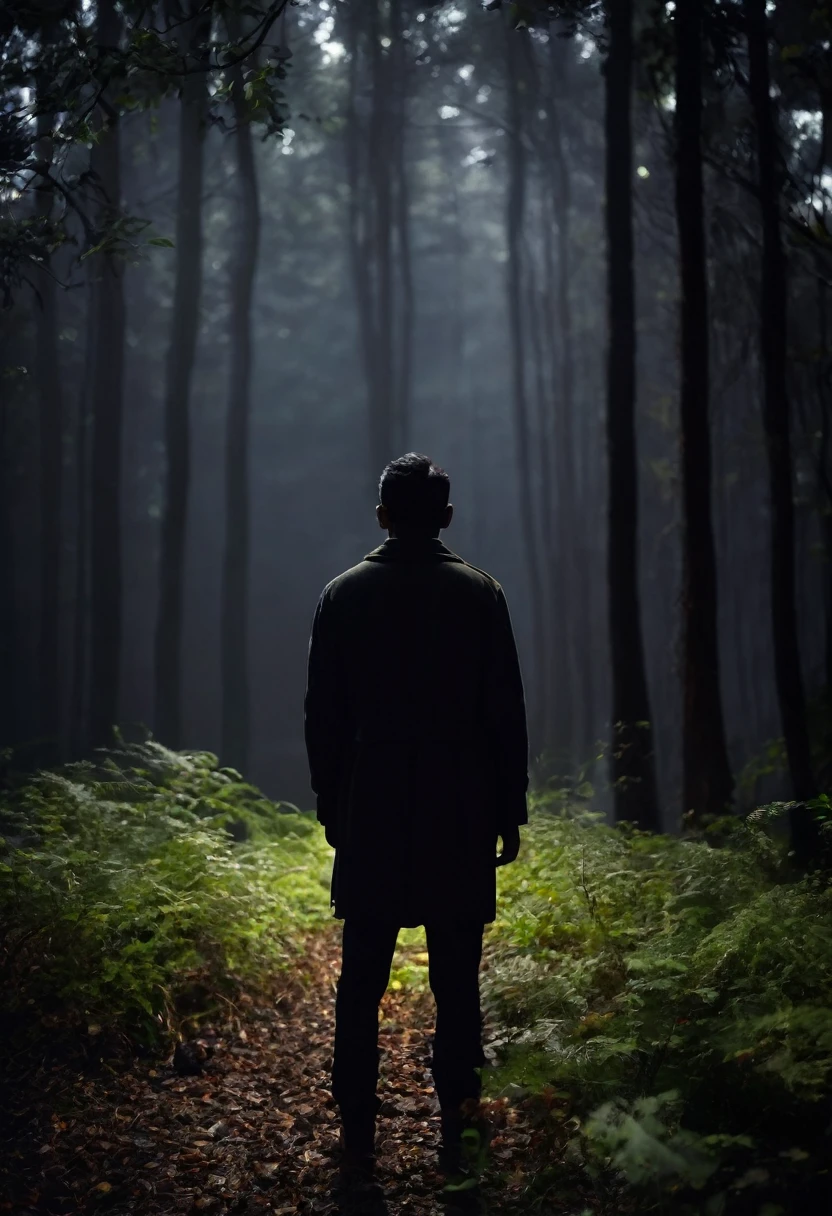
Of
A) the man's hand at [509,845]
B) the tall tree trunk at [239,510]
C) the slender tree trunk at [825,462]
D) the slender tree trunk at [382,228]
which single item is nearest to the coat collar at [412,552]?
the man's hand at [509,845]

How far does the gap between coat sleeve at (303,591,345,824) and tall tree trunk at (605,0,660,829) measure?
18.7ft

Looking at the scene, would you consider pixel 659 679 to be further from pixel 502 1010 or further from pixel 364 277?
pixel 502 1010

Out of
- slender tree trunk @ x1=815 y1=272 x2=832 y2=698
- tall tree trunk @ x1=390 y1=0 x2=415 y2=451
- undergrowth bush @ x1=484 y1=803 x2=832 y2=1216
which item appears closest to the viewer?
undergrowth bush @ x1=484 y1=803 x2=832 y2=1216

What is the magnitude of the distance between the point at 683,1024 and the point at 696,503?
543 cm

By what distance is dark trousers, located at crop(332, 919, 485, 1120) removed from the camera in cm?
386

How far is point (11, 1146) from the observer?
4.06 m

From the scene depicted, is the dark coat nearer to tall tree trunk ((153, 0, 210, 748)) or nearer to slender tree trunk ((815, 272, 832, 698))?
slender tree trunk ((815, 272, 832, 698))

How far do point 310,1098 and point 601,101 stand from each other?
24.5 meters

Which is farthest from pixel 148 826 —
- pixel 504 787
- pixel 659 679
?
pixel 659 679

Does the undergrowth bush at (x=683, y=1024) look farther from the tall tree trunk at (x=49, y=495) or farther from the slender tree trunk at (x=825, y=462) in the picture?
the tall tree trunk at (x=49, y=495)

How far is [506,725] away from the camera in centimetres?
390

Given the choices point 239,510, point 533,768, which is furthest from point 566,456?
point 533,768

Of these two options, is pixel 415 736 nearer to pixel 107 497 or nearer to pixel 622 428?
pixel 622 428

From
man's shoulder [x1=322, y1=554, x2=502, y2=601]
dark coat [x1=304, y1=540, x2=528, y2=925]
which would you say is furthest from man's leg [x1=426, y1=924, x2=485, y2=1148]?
man's shoulder [x1=322, y1=554, x2=502, y2=601]
